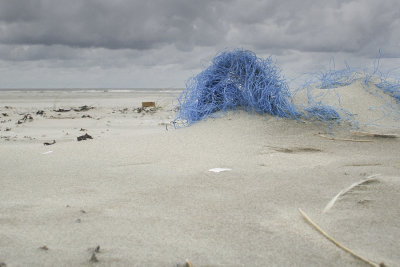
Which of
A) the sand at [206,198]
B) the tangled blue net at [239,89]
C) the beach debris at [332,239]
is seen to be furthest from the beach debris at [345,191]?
the tangled blue net at [239,89]

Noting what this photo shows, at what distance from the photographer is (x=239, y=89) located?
12.3 feet

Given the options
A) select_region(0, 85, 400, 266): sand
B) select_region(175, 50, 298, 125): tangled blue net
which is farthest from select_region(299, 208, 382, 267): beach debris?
select_region(175, 50, 298, 125): tangled blue net

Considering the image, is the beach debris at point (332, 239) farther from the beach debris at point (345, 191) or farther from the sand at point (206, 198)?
the beach debris at point (345, 191)

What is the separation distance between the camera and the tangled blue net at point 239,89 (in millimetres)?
3662

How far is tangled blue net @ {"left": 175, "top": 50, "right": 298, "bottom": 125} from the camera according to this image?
144 inches

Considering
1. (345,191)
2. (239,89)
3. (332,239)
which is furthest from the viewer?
(239,89)

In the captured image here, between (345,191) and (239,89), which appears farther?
(239,89)

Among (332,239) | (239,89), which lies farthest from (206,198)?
(239,89)

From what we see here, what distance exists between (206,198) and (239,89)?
6.60 ft

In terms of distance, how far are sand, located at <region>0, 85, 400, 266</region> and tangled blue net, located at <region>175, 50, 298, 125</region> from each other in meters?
0.21

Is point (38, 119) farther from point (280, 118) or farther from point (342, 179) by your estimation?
point (342, 179)

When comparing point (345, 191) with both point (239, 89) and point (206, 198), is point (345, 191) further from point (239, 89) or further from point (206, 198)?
point (239, 89)

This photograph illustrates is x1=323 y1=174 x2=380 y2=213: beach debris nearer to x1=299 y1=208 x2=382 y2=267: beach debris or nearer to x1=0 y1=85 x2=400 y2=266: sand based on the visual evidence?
x1=0 y1=85 x2=400 y2=266: sand

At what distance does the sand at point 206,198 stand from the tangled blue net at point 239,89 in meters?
0.21
